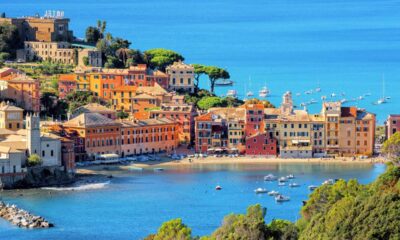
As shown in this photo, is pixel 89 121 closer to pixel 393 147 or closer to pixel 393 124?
pixel 393 124

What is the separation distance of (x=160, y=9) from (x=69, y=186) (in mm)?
142164

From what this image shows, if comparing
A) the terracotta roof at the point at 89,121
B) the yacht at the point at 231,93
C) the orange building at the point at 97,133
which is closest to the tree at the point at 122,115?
the orange building at the point at 97,133

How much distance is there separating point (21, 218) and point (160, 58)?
29.0 m

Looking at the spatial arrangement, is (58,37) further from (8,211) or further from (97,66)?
(8,211)

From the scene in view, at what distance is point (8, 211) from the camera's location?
48250 millimetres

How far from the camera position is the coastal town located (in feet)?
188

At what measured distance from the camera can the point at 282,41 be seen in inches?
4936

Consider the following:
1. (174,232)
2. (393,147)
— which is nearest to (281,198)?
(393,147)

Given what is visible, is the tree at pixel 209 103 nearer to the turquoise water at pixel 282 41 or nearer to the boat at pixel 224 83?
the turquoise water at pixel 282 41

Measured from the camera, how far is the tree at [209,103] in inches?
2697

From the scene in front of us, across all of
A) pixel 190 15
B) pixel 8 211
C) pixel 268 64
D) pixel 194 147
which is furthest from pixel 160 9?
pixel 8 211

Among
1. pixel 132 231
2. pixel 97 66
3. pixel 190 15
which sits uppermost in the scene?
pixel 190 15

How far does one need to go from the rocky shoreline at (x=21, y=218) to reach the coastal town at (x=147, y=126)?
18.2 feet

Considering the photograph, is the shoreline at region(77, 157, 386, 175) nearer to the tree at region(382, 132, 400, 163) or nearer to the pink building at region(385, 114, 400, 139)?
the pink building at region(385, 114, 400, 139)
